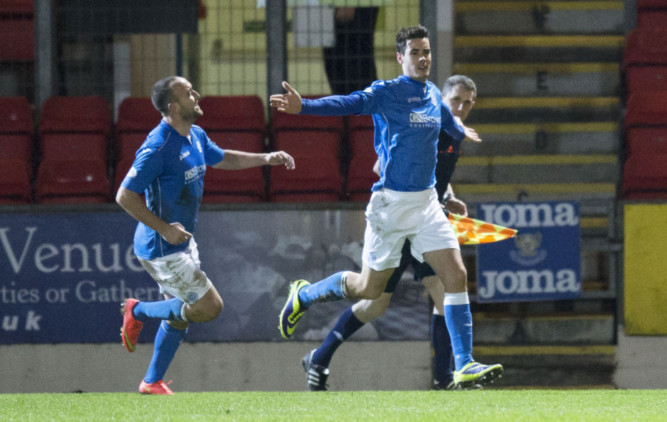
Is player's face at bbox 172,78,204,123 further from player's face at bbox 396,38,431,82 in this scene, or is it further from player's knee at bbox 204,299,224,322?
player's face at bbox 396,38,431,82

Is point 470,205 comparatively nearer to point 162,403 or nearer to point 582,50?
point 582,50

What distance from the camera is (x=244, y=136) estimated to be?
888 cm

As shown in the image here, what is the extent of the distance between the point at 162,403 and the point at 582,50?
6234mm

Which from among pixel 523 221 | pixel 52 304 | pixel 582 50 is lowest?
pixel 52 304

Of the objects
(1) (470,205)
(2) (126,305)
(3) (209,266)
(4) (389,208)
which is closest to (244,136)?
(3) (209,266)

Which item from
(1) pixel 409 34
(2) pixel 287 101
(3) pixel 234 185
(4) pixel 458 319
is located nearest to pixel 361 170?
(3) pixel 234 185

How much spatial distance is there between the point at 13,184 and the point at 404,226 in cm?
438

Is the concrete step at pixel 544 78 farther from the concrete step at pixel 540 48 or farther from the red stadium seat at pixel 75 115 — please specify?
the red stadium seat at pixel 75 115

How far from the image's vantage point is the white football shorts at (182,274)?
5.76 m

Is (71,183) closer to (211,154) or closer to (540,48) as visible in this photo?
(211,154)

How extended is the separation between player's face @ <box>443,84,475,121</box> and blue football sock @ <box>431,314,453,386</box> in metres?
1.24

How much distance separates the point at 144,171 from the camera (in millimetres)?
5578

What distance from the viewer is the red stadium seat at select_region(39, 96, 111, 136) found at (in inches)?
360

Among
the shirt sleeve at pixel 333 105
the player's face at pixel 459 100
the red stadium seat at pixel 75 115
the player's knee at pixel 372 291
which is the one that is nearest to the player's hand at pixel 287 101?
the shirt sleeve at pixel 333 105
